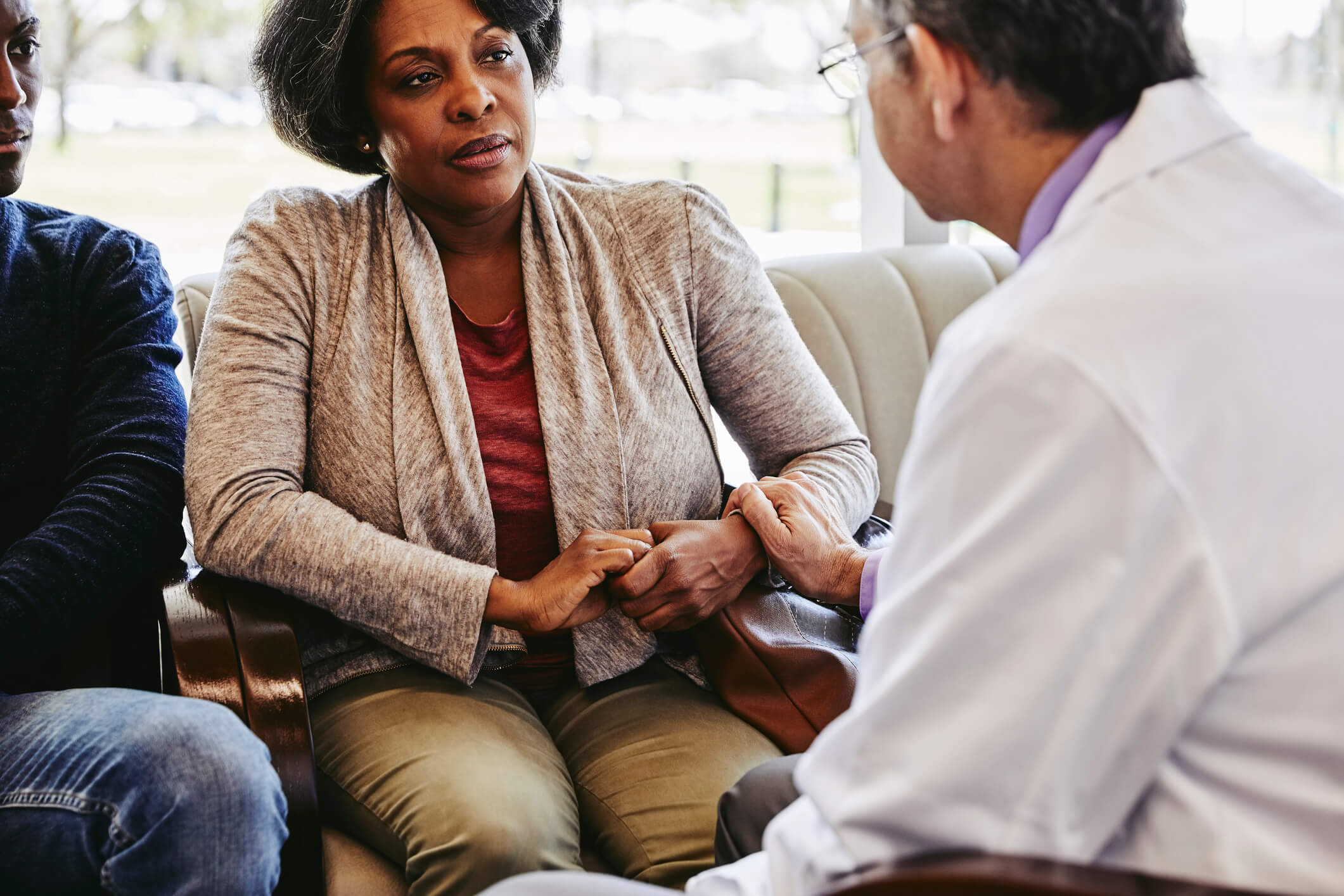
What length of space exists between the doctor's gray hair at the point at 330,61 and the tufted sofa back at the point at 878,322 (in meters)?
0.70

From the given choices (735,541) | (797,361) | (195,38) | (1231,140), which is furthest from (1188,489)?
(195,38)

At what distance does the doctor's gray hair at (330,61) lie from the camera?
1.71 meters

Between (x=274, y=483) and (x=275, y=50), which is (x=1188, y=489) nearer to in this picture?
(x=274, y=483)

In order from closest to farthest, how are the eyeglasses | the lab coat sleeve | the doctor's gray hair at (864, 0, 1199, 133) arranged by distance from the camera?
the lab coat sleeve < the doctor's gray hair at (864, 0, 1199, 133) < the eyeglasses

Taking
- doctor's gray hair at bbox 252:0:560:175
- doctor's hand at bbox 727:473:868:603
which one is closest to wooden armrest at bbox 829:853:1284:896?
doctor's hand at bbox 727:473:868:603

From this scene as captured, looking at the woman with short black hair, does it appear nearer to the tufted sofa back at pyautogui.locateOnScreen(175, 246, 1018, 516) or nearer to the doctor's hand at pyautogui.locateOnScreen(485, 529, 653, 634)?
the doctor's hand at pyautogui.locateOnScreen(485, 529, 653, 634)

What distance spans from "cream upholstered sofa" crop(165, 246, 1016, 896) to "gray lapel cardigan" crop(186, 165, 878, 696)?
11 centimetres

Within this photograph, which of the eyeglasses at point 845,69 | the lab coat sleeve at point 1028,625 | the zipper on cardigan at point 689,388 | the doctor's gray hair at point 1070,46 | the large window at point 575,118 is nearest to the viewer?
the lab coat sleeve at point 1028,625

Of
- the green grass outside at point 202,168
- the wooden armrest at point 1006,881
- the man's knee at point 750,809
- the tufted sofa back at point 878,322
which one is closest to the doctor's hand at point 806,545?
the man's knee at point 750,809

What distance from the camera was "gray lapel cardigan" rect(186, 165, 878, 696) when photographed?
1.58 metres

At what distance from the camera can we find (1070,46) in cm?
88

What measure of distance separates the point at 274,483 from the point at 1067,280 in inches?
45.7

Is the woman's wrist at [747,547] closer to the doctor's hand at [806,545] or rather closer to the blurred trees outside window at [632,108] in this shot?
the doctor's hand at [806,545]

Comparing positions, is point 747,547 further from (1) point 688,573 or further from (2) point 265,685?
(2) point 265,685
